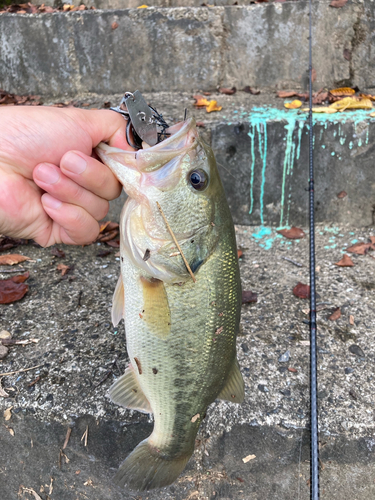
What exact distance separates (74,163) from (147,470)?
155cm

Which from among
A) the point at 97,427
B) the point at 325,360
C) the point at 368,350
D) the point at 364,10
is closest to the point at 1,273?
the point at 97,427

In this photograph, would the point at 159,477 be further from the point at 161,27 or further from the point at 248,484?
the point at 161,27

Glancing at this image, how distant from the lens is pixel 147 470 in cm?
175

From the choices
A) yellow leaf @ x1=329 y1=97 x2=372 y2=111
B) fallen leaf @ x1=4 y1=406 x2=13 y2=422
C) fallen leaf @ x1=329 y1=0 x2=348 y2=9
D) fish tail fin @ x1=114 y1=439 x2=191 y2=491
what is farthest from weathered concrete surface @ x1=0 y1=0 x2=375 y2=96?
fish tail fin @ x1=114 y1=439 x2=191 y2=491

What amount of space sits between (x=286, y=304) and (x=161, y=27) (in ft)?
12.1

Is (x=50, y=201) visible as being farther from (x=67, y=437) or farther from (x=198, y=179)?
(x=67, y=437)

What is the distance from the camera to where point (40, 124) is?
182 centimetres

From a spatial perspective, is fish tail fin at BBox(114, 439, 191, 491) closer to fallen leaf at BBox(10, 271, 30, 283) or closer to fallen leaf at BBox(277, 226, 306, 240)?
fallen leaf at BBox(10, 271, 30, 283)

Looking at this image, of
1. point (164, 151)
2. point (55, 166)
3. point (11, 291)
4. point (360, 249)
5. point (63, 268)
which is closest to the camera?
point (164, 151)

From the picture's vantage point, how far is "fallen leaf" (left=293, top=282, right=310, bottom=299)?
3.15m

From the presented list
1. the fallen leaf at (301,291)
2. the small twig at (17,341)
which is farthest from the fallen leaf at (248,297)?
the small twig at (17,341)

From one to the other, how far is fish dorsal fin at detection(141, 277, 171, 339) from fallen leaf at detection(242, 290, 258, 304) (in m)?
1.53

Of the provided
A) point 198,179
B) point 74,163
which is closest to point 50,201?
point 74,163

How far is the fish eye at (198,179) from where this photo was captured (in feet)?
5.58
